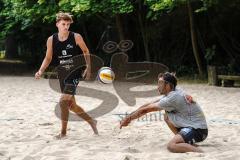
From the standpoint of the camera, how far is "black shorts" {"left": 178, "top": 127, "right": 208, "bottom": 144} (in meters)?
5.69

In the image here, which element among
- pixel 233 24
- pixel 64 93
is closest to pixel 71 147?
pixel 64 93

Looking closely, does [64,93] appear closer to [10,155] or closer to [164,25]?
[10,155]

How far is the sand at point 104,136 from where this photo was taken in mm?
5621

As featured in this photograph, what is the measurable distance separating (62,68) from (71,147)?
1178 millimetres

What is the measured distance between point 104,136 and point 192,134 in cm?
165

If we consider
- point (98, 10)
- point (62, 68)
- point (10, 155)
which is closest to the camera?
point (10, 155)

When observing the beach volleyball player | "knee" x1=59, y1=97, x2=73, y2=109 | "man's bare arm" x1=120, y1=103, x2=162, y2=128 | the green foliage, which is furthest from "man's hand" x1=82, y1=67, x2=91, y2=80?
the green foliage

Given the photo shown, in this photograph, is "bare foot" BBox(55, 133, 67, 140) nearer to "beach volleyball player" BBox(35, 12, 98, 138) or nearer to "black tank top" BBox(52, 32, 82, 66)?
"beach volleyball player" BBox(35, 12, 98, 138)

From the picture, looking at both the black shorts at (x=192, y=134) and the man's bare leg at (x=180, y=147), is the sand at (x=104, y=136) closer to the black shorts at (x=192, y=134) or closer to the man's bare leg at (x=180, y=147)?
the man's bare leg at (x=180, y=147)

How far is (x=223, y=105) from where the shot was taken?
10.7 metres

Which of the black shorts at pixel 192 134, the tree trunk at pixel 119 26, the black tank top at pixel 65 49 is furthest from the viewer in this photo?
the tree trunk at pixel 119 26

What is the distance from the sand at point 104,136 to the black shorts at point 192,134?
0.18 meters

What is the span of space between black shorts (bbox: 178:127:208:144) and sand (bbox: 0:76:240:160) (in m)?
0.18

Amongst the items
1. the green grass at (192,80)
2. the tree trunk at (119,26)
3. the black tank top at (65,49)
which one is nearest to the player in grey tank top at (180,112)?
the black tank top at (65,49)
